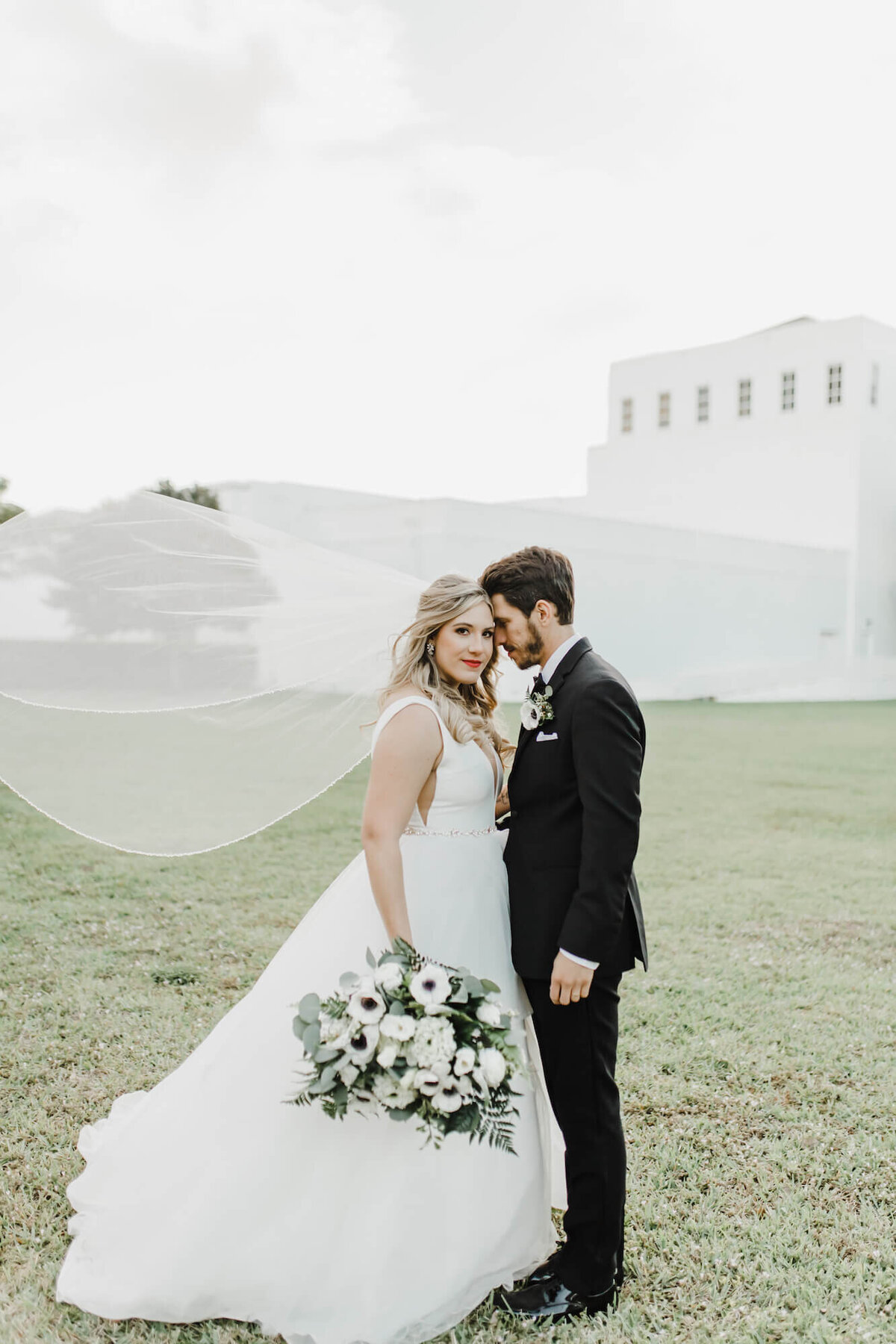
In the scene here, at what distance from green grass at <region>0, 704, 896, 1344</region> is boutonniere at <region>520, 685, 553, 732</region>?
1.71m

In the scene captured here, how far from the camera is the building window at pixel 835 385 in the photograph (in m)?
43.2

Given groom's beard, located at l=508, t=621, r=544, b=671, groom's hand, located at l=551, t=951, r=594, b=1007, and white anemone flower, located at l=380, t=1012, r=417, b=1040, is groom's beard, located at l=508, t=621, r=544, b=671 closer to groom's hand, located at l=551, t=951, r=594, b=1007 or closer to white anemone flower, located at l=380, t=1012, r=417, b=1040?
groom's hand, located at l=551, t=951, r=594, b=1007

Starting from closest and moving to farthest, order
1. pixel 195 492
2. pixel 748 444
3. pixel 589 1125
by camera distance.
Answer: pixel 589 1125 < pixel 195 492 < pixel 748 444

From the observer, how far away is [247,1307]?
9.89 ft

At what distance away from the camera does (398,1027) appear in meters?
2.60

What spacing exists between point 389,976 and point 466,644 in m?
0.98

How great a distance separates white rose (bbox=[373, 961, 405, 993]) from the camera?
8.80ft

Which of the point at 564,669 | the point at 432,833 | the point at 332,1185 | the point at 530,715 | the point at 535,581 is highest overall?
the point at 535,581

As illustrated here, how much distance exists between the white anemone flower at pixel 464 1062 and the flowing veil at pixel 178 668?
1.23 meters

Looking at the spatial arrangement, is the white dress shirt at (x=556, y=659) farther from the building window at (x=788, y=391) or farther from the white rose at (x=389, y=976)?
the building window at (x=788, y=391)

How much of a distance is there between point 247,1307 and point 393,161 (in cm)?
2266

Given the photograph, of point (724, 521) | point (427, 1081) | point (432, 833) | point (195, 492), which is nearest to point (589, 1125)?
point (427, 1081)

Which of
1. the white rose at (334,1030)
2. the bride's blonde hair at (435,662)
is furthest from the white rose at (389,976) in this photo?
the bride's blonde hair at (435,662)

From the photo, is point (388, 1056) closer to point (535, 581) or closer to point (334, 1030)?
point (334, 1030)
